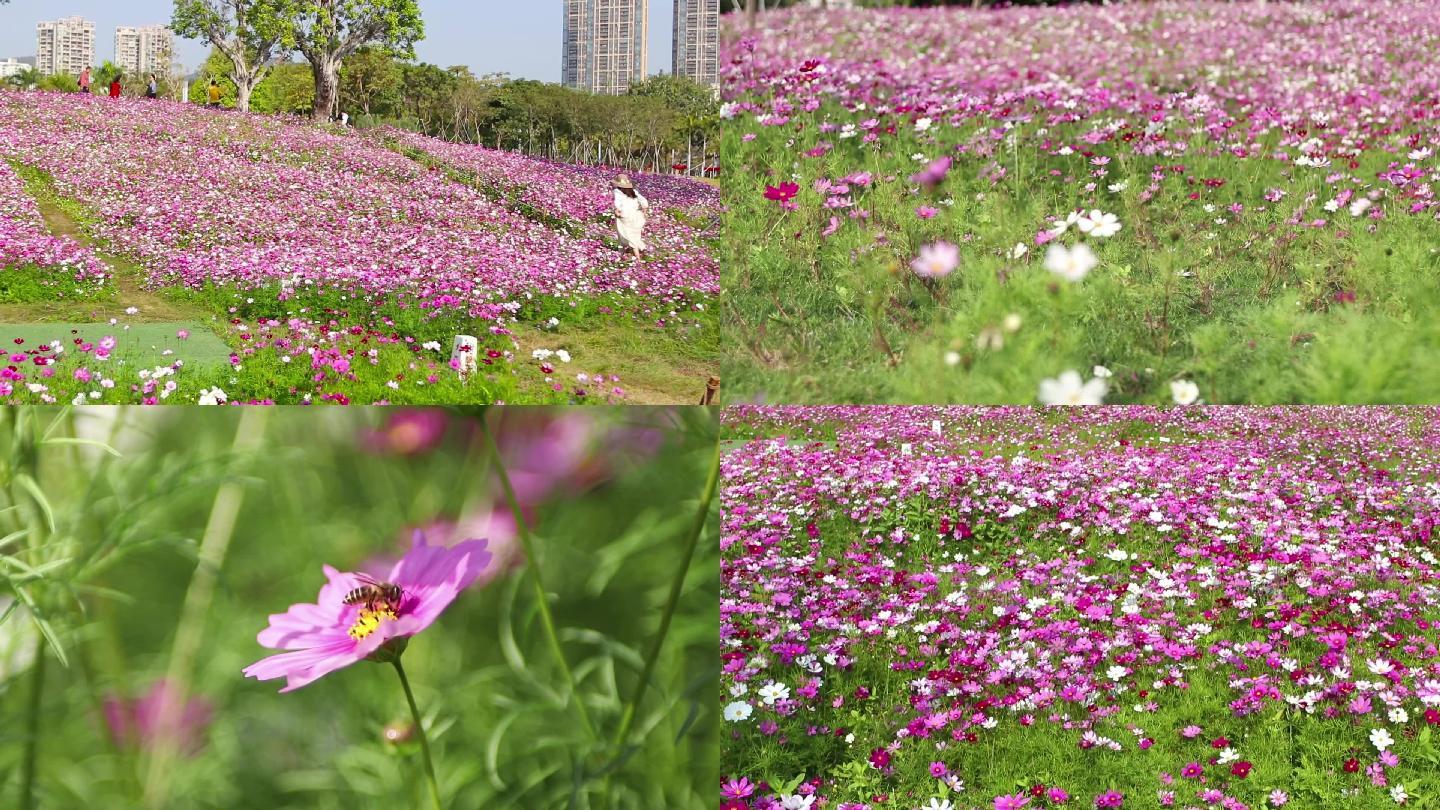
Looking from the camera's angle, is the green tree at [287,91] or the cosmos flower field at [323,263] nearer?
the cosmos flower field at [323,263]

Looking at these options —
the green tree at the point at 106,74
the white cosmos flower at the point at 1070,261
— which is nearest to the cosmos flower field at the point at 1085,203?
the white cosmos flower at the point at 1070,261

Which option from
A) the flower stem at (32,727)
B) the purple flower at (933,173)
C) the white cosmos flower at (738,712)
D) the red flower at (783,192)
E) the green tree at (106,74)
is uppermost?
the green tree at (106,74)

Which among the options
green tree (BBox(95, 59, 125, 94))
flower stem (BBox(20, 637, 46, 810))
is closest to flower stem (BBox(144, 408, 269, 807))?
flower stem (BBox(20, 637, 46, 810))

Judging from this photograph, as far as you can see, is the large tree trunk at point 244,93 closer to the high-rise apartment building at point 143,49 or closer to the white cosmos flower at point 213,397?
the high-rise apartment building at point 143,49

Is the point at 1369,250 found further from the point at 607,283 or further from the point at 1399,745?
the point at 607,283

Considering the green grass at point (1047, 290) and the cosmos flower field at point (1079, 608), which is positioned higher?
the green grass at point (1047, 290)

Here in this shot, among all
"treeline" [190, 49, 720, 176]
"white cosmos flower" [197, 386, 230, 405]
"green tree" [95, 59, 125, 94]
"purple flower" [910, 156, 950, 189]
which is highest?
"green tree" [95, 59, 125, 94]

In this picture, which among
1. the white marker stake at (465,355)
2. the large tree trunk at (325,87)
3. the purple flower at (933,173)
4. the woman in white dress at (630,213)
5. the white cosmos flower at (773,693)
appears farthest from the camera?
the woman in white dress at (630,213)

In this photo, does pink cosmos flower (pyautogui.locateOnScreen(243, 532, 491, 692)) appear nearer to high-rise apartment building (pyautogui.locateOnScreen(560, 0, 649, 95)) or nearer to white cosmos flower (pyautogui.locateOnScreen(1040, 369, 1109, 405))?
white cosmos flower (pyautogui.locateOnScreen(1040, 369, 1109, 405))
